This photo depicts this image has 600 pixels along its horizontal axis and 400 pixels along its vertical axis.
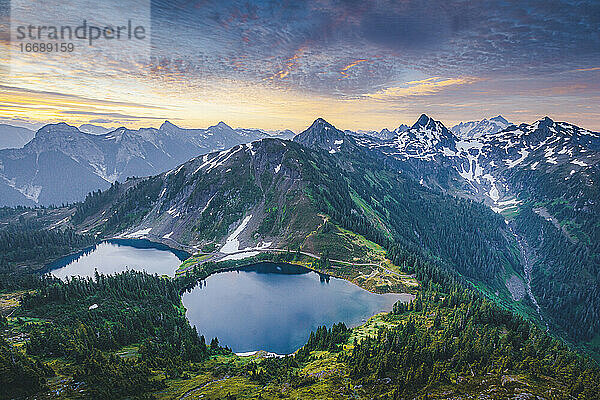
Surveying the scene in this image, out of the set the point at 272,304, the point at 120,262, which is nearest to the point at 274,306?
the point at 272,304

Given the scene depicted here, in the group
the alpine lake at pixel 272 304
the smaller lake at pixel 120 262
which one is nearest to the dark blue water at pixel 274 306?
the alpine lake at pixel 272 304

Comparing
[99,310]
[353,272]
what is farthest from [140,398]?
[353,272]

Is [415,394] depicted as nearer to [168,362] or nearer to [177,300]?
[168,362]

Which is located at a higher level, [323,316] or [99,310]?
[99,310]

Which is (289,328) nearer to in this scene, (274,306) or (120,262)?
(274,306)

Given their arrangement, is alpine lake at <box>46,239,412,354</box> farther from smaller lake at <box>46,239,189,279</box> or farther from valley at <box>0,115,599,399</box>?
smaller lake at <box>46,239,189,279</box>

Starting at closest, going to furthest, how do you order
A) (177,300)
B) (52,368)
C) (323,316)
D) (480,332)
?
(52,368), (480,332), (323,316), (177,300)
